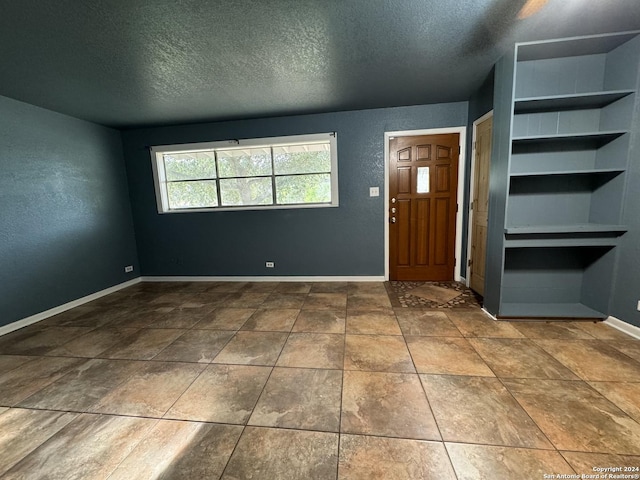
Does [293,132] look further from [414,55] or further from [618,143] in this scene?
[618,143]

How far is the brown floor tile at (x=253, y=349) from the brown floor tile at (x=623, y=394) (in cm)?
215

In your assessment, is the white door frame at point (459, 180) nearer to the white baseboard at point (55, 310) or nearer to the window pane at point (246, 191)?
the window pane at point (246, 191)

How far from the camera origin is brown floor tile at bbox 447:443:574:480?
1087 mm

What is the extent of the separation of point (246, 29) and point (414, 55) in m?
1.45

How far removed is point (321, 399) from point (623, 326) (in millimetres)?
2771

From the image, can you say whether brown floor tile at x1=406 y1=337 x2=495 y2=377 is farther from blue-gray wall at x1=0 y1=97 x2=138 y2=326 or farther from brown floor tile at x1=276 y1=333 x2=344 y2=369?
blue-gray wall at x1=0 y1=97 x2=138 y2=326

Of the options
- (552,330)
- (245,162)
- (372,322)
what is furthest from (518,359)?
(245,162)

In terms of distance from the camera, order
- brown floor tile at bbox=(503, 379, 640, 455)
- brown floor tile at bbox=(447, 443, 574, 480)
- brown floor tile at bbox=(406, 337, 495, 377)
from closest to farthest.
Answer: brown floor tile at bbox=(447, 443, 574, 480) → brown floor tile at bbox=(503, 379, 640, 455) → brown floor tile at bbox=(406, 337, 495, 377)

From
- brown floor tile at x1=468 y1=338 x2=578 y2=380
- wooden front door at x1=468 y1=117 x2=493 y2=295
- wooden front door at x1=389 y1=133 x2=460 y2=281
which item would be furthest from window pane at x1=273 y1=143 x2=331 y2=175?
brown floor tile at x1=468 y1=338 x2=578 y2=380

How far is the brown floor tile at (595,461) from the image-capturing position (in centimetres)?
109

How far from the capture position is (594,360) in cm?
182

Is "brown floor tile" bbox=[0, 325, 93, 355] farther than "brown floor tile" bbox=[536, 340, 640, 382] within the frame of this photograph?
Yes

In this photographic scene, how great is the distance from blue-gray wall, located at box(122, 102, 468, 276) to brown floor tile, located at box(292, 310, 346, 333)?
1176 millimetres

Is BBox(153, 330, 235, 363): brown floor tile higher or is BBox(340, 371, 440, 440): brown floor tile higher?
BBox(340, 371, 440, 440): brown floor tile
